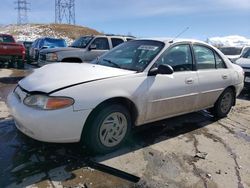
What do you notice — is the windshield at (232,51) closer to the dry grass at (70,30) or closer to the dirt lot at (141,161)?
the dirt lot at (141,161)

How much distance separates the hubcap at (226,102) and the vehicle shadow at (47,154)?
1294 mm

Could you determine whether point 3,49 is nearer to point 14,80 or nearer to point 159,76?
point 14,80

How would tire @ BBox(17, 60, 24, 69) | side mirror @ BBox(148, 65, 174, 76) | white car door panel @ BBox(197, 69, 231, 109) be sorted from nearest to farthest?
side mirror @ BBox(148, 65, 174, 76), white car door panel @ BBox(197, 69, 231, 109), tire @ BBox(17, 60, 24, 69)

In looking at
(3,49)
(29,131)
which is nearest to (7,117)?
(29,131)

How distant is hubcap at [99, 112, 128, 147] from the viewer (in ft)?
13.8

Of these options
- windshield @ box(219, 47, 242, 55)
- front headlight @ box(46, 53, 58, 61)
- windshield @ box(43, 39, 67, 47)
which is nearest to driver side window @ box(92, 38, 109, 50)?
front headlight @ box(46, 53, 58, 61)

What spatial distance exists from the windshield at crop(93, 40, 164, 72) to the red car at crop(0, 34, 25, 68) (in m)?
10.5

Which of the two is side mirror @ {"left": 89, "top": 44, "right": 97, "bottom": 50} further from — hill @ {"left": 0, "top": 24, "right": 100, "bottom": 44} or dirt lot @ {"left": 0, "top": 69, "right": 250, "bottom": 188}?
hill @ {"left": 0, "top": 24, "right": 100, "bottom": 44}

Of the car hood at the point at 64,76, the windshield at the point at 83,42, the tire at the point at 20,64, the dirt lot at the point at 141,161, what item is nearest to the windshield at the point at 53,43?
the tire at the point at 20,64

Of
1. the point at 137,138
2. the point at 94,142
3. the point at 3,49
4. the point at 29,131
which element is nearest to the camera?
the point at 29,131

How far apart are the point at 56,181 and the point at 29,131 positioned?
740 millimetres

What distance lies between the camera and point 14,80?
36.6ft

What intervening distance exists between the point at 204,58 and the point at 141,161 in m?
2.56

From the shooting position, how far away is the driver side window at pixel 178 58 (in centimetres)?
492
